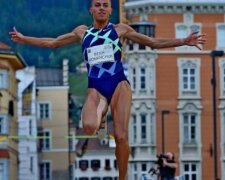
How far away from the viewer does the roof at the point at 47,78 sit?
13388cm

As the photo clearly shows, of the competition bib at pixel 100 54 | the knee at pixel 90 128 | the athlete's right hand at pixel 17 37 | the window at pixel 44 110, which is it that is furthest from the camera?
the window at pixel 44 110

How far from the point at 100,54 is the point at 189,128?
86545 millimetres

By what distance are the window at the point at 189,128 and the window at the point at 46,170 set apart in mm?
28428

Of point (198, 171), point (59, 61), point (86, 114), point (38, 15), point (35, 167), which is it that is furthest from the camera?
point (59, 61)

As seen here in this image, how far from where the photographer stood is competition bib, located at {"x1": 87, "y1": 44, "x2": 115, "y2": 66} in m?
17.9

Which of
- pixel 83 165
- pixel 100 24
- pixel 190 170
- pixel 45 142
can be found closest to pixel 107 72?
pixel 100 24

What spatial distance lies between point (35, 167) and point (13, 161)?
19507mm

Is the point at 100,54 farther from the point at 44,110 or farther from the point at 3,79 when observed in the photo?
the point at 44,110

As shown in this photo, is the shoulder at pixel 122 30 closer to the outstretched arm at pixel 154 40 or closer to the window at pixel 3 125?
the outstretched arm at pixel 154 40

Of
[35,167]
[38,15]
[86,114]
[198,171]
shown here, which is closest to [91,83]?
[86,114]

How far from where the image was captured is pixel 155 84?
345 feet

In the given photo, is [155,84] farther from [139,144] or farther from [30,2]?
[30,2]

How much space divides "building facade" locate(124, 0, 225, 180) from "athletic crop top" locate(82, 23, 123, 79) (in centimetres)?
8516

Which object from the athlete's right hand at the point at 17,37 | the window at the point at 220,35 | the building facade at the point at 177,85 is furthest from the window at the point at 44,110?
the athlete's right hand at the point at 17,37
